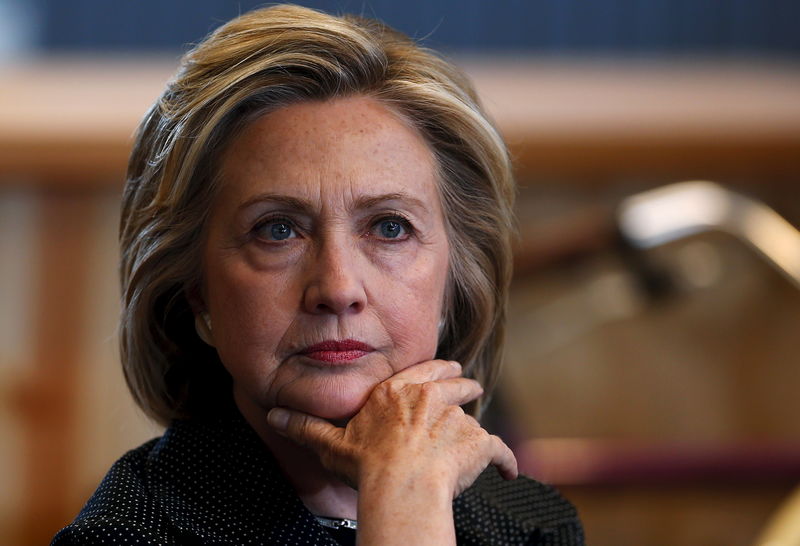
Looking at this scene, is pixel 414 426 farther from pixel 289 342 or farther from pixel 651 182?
pixel 651 182

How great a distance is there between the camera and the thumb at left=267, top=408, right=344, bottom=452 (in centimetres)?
142

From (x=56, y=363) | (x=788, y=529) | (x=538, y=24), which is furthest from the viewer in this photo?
(x=538, y=24)

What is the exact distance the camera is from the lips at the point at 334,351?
1.44m

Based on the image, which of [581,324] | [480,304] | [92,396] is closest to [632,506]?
[581,324]

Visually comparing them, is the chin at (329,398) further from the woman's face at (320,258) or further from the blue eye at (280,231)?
the blue eye at (280,231)

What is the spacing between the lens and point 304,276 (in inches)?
57.1

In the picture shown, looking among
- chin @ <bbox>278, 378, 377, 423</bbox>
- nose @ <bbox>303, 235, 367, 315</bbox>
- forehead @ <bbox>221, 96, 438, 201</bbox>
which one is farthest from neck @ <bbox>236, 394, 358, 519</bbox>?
forehead @ <bbox>221, 96, 438, 201</bbox>

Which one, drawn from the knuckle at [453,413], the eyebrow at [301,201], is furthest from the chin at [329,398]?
the eyebrow at [301,201]

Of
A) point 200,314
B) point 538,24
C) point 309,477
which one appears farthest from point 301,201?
point 538,24

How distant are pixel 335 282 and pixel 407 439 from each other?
21cm

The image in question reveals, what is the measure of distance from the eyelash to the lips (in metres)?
0.15

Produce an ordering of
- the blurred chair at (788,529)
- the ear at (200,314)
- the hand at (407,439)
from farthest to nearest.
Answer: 1. the blurred chair at (788,529)
2. the ear at (200,314)
3. the hand at (407,439)

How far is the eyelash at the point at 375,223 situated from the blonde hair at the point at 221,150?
3.8 inches

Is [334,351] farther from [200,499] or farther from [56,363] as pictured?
[56,363]
